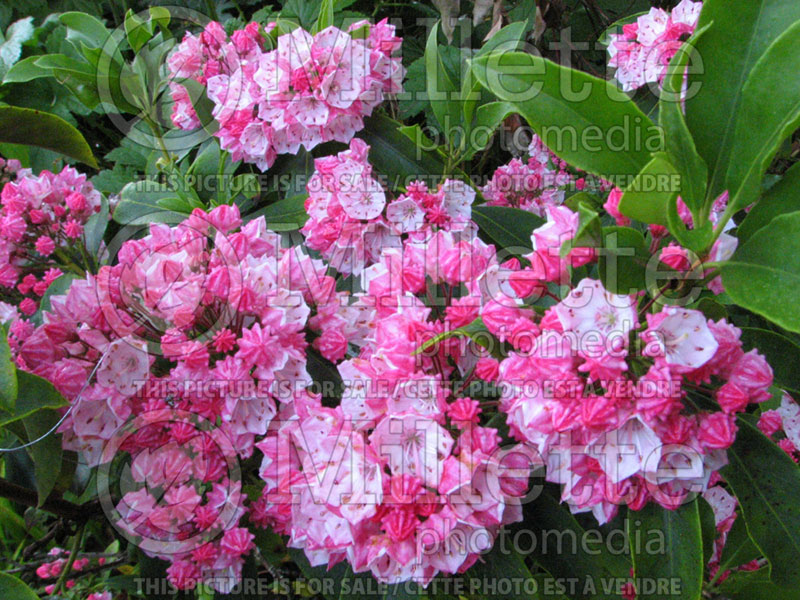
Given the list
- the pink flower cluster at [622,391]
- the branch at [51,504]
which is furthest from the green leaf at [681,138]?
the branch at [51,504]

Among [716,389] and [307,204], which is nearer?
[716,389]

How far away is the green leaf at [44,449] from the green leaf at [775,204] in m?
0.92

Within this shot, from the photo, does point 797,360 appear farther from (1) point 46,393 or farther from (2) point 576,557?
(1) point 46,393

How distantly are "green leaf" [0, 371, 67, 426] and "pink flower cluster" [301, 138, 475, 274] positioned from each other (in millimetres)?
527

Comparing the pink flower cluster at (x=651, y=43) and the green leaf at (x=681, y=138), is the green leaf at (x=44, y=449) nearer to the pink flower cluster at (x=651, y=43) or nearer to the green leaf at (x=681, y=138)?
the green leaf at (x=681, y=138)

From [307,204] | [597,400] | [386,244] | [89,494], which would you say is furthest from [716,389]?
[89,494]

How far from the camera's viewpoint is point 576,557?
89 centimetres

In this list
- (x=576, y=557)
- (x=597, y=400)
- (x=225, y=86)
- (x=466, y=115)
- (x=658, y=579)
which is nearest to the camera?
(x=597, y=400)

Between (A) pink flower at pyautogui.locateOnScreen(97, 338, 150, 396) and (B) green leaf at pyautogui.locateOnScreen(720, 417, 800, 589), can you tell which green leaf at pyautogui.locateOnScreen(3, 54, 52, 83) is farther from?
(B) green leaf at pyautogui.locateOnScreen(720, 417, 800, 589)

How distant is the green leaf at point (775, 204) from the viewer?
0.72 m

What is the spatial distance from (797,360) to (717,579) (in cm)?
57

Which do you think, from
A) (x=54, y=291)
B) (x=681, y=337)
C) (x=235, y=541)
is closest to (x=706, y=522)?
(x=681, y=337)

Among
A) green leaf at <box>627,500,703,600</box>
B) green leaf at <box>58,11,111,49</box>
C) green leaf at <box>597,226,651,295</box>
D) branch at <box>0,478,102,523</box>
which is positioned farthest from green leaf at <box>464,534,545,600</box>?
green leaf at <box>58,11,111,49</box>

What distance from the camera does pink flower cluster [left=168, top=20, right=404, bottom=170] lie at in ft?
3.98
